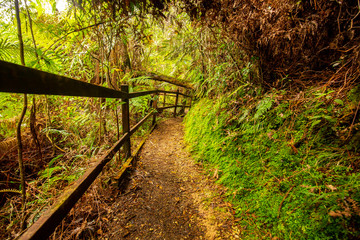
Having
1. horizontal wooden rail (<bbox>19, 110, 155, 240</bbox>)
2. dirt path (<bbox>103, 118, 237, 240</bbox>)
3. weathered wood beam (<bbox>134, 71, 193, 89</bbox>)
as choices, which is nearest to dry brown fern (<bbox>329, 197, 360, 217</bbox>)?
dirt path (<bbox>103, 118, 237, 240</bbox>)

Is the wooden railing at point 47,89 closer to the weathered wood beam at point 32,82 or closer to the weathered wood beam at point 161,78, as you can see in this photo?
the weathered wood beam at point 32,82

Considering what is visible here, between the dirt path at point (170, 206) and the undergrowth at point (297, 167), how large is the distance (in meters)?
0.23

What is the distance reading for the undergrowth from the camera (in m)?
1.16

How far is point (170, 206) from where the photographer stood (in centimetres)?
195

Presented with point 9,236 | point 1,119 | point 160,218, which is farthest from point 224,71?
point 1,119

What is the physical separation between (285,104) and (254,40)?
1.03 m

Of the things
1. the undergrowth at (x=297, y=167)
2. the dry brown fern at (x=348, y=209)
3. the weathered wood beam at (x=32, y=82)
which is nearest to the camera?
the weathered wood beam at (x=32, y=82)

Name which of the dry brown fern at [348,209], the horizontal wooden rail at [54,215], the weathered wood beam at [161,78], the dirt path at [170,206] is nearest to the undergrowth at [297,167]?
the dry brown fern at [348,209]

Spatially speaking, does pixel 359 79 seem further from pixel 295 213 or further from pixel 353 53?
pixel 295 213

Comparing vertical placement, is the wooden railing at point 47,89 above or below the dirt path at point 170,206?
above

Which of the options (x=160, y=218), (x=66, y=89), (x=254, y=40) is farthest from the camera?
(x=254, y=40)

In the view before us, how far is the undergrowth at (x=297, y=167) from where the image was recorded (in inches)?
45.5

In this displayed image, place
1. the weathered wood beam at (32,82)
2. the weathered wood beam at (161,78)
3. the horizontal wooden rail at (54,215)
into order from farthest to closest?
the weathered wood beam at (161,78), the horizontal wooden rail at (54,215), the weathered wood beam at (32,82)

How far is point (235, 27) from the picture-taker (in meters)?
2.19
